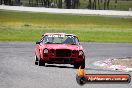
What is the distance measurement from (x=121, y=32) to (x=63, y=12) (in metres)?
27.3

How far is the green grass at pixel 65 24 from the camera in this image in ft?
197

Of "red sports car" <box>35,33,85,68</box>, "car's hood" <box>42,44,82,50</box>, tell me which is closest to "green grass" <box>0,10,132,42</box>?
"car's hood" <box>42,44,82,50</box>

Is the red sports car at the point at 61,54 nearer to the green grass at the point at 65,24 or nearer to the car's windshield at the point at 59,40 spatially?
the car's windshield at the point at 59,40

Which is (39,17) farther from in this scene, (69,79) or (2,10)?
(69,79)

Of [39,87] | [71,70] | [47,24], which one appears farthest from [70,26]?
[39,87]

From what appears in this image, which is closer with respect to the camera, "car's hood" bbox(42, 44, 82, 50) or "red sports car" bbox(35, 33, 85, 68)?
"red sports car" bbox(35, 33, 85, 68)

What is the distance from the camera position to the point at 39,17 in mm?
79812

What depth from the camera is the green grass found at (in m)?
59.9

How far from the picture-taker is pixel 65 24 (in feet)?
231

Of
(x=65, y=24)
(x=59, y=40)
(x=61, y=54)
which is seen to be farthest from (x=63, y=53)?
(x=65, y=24)

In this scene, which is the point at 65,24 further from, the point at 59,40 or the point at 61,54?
the point at 61,54

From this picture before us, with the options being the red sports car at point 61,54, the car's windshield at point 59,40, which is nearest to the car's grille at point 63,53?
the red sports car at point 61,54

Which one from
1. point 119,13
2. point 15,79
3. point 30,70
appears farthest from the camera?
point 119,13

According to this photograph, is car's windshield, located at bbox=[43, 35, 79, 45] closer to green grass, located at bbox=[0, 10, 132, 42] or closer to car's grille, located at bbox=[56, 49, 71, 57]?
car's grille, located at bbox=[56, 49, 71, 57]
